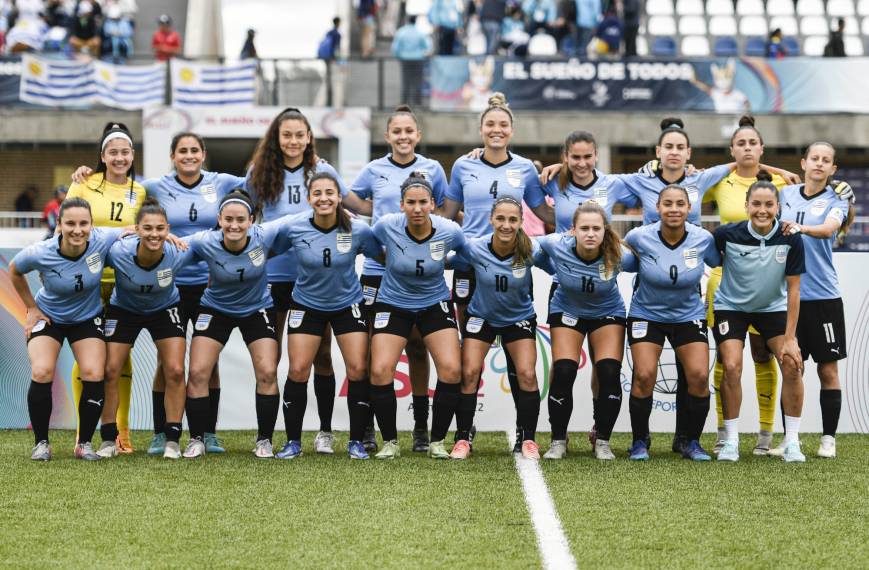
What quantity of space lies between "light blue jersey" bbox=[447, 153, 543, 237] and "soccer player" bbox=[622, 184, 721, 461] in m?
0.78

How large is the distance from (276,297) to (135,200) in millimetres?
1078

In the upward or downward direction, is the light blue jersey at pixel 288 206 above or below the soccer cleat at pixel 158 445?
above

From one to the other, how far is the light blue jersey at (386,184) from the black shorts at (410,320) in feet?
1.33

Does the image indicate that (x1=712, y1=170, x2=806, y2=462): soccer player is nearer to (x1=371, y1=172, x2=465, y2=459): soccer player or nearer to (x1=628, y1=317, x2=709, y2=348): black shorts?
(x1=628, y1=317, x2=709, y2=348): black shorts

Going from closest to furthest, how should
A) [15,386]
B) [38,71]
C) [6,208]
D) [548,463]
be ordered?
1. [548,463]
2. [15,386]
3. [38,71]
4. [6,208]

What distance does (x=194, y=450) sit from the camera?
755cm

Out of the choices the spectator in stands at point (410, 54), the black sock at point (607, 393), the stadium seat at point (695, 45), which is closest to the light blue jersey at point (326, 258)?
the black sock at point (607, 393)

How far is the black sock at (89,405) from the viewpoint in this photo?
746 centimetres

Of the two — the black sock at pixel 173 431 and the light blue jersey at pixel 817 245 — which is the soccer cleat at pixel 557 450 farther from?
the black sock at pixel 173 431

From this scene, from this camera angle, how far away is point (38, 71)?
21.8 meters

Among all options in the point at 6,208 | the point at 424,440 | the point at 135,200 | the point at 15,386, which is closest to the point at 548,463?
the point at 424,440

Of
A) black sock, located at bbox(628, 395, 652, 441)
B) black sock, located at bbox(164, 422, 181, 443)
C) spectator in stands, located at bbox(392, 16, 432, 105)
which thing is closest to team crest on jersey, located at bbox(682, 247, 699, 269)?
black sock, located at bbox(628, 395, 652, 441)

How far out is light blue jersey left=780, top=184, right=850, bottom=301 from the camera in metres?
7.79

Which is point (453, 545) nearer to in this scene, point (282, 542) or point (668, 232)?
point (282, 542)
